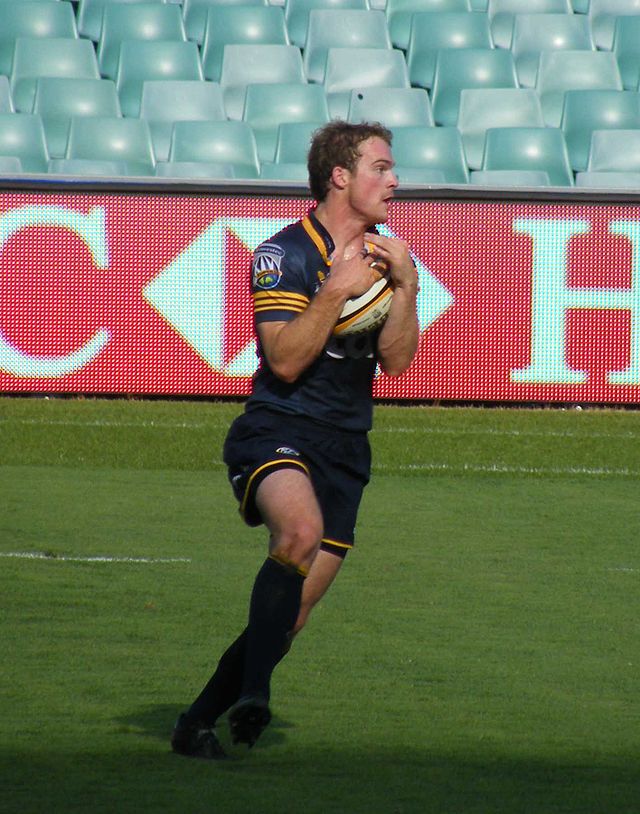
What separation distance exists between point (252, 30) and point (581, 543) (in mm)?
10872

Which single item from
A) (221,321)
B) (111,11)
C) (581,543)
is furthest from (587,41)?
(581,543)

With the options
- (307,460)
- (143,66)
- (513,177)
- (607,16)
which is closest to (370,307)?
(307,460)

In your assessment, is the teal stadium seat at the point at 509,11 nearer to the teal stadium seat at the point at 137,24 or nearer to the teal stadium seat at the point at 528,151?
the teal stadium seat at the point at 528,151

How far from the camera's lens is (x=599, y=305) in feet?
44.3

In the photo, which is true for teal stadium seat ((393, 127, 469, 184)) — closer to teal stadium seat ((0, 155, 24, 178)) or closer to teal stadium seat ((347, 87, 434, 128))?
teal stadium seat ((347, 87, 434, 128))

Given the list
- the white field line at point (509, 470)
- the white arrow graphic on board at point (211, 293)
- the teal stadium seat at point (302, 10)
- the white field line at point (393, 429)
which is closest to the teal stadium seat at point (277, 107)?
the teal stadium seat at point (302, 10)

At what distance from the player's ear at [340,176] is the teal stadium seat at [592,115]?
496 inches

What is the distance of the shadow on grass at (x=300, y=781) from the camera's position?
11.6ft

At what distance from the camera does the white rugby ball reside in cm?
397

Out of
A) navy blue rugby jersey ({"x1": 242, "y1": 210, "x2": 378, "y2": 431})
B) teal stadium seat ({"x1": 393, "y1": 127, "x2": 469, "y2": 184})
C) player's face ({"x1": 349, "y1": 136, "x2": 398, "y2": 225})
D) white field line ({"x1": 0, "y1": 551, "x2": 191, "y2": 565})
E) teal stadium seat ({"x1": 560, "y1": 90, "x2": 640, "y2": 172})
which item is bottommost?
white field line ({"x1": 0, "y1": 551, "x2": 191, "y2": 565})

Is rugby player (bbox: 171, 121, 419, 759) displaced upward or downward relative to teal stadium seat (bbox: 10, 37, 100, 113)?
downward

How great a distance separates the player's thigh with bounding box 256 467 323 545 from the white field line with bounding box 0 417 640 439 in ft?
27.1

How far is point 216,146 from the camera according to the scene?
15172 millimetres

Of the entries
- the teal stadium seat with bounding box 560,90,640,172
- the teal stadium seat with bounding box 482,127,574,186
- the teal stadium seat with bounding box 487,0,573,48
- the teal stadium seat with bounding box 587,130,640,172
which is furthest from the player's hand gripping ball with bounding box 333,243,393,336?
the teal stadium seat with bounding box 487,0,573,48
